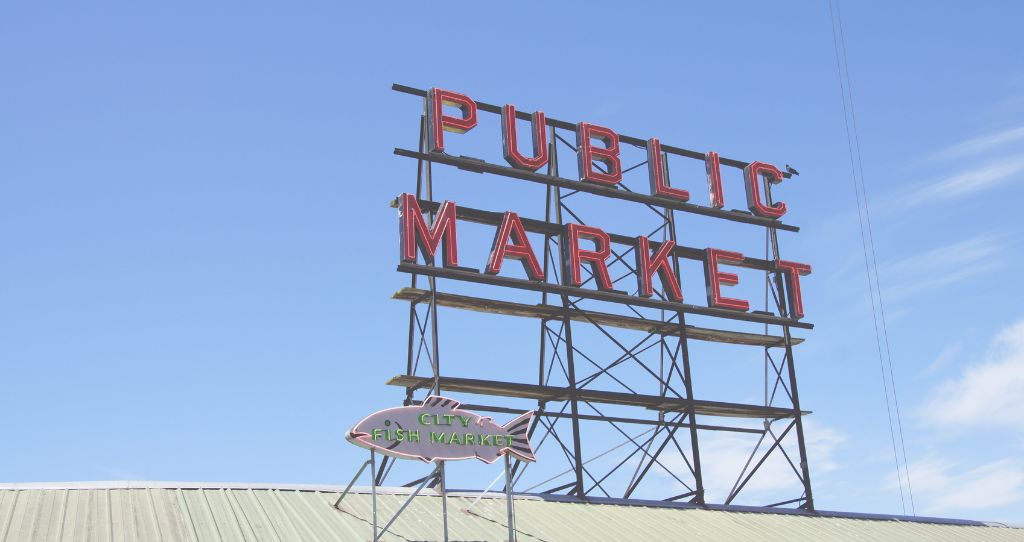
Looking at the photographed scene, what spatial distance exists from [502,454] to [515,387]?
5.35 m

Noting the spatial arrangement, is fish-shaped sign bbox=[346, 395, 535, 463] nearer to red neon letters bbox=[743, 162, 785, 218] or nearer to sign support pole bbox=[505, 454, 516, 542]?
sign support pole bbox=[505, 454, 516, 542]

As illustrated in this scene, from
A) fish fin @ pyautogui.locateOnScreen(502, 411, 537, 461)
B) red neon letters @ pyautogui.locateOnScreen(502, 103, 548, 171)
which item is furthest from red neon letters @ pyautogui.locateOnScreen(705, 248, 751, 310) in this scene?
fish fin @ pyautogui.locateOnScreen(502, 411, 537, 461)

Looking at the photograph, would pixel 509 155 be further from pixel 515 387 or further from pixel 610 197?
pixel 515 387

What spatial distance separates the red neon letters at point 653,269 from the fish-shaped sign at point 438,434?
28.8 feet

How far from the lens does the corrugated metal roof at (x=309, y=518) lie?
2097 cm

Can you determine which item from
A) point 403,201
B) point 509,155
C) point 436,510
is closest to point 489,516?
point 436,510

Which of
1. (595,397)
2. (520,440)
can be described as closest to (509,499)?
(520,440)

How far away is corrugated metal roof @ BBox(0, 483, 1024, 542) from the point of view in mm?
20969

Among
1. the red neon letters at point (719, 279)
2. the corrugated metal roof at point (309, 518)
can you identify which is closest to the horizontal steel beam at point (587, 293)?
the red neon letters at point (719, 279)

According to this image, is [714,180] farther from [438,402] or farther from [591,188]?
[438,402]

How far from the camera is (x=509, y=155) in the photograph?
32.1m

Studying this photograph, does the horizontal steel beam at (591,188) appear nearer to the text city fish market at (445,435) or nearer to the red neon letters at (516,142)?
the red neon letters at (516,142)

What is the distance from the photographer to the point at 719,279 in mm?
34000

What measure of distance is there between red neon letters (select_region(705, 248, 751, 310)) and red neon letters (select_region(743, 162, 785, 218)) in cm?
194
